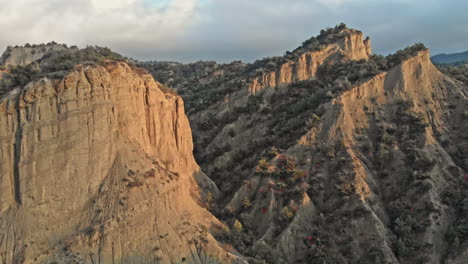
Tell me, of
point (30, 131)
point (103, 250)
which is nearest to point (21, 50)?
point (30, 131)

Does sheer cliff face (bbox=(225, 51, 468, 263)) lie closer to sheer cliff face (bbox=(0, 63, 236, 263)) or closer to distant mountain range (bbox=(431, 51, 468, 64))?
sheer cliff face (bbox=(0, 63, 236, 263))

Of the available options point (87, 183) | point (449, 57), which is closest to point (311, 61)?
point (87, 183)

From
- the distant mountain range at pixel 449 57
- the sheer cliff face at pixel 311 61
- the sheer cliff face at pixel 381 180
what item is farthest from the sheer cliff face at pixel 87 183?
the distant mountain range at pixel 449 57

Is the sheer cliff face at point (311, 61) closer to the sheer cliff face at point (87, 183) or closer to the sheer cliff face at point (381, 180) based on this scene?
the sheer cliff face at point (381, 180)

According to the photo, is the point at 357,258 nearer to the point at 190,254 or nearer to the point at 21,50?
the point at 190,254

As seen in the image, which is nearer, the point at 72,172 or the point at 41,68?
the point at 72,172

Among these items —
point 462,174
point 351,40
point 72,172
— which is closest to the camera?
point 72,172

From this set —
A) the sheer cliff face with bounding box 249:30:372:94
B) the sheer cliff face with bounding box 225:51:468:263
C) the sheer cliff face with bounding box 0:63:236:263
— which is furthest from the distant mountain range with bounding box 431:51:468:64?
the sheer cliff face with bounding box 0:63:236:263
